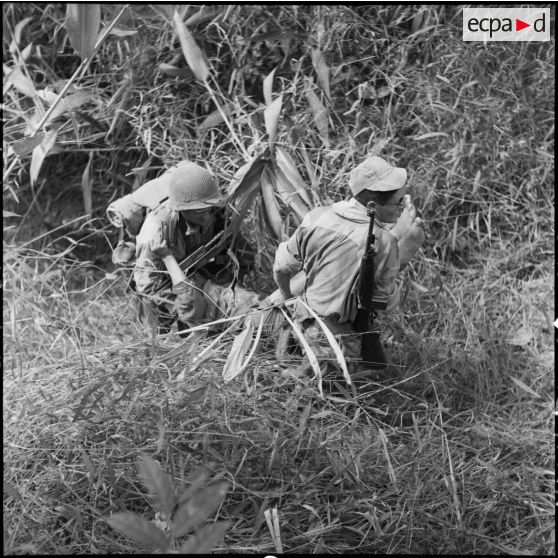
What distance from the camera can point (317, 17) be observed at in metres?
4.35

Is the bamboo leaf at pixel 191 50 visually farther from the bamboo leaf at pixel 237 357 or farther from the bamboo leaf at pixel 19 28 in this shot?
the bamboo leaf at pixel 237 357

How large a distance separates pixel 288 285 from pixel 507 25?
2043 millimetres

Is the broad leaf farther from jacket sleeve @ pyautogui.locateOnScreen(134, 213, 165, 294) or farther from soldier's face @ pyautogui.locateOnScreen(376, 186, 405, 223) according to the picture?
soldier's face @ pyautogui.locateOnScreen(376, 186, 405, 223)

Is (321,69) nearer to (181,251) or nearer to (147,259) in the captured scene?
(181,251)

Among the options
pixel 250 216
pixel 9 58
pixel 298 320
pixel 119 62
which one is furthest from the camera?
pixel 9 58

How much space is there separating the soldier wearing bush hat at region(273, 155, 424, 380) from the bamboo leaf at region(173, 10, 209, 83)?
1.33 m

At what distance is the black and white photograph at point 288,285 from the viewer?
259 centimetres

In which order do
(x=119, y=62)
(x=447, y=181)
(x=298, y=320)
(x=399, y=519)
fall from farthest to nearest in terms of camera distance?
(x=119, y=62)
(x=447, y=181)
(x=298, y=320)
(x=399, y=519)

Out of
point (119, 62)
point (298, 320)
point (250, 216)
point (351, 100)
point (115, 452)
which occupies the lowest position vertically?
point (115, 452)

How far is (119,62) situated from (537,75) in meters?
2.29

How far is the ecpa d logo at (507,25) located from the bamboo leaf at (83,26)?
244 centimetres

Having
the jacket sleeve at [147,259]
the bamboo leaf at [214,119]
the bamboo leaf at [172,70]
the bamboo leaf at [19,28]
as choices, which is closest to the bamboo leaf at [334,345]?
the jacket sleeve at [147,259]

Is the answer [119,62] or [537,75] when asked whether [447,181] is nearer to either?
[537,75]

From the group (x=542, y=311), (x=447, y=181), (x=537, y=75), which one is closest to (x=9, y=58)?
(x=447, y=181)
